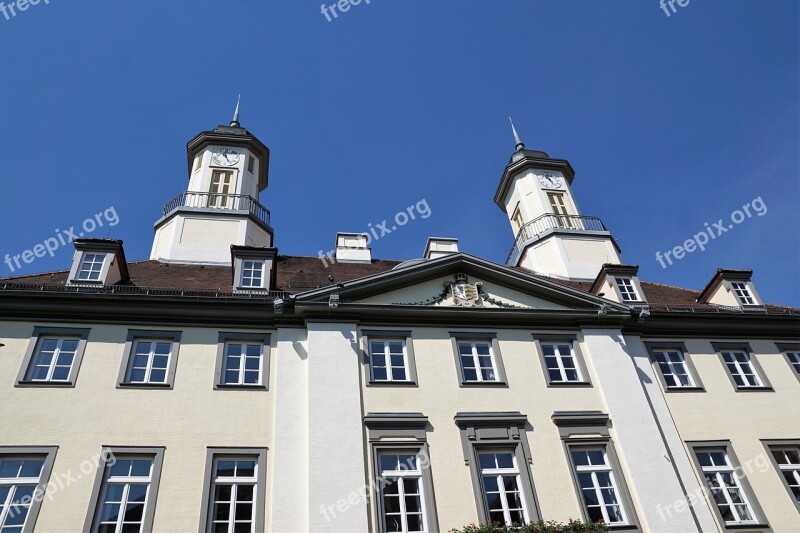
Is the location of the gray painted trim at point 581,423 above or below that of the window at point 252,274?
below

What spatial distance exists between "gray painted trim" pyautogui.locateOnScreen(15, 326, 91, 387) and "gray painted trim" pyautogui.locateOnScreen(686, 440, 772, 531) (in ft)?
54.0

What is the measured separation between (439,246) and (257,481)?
13.7 meters

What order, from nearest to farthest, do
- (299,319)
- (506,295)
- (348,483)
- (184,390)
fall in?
(348,483) < (184,390) < (299,319) < (506,295)

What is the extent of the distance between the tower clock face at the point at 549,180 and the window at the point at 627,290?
430 inches

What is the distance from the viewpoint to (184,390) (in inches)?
659

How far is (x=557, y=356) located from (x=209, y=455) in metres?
10.2

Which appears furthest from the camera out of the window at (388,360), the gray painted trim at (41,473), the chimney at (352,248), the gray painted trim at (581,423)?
the chimney at (352,248)

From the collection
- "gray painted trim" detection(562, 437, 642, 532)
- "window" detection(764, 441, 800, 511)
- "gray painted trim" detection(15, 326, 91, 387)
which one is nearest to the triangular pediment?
"gray painted trim" detection(562, 437, 642, 532)

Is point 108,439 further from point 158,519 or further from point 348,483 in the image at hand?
point 348,483

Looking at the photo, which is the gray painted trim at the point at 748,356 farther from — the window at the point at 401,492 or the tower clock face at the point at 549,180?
the tower clock face at the point at 549,180

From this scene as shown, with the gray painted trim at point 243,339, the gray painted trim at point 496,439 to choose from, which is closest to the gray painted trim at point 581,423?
the gray painted trim at point 496,439

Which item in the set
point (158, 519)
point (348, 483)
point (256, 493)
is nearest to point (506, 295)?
point (348, 483)

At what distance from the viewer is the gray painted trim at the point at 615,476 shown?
1584cm

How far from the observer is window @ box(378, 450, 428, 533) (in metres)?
15.1
